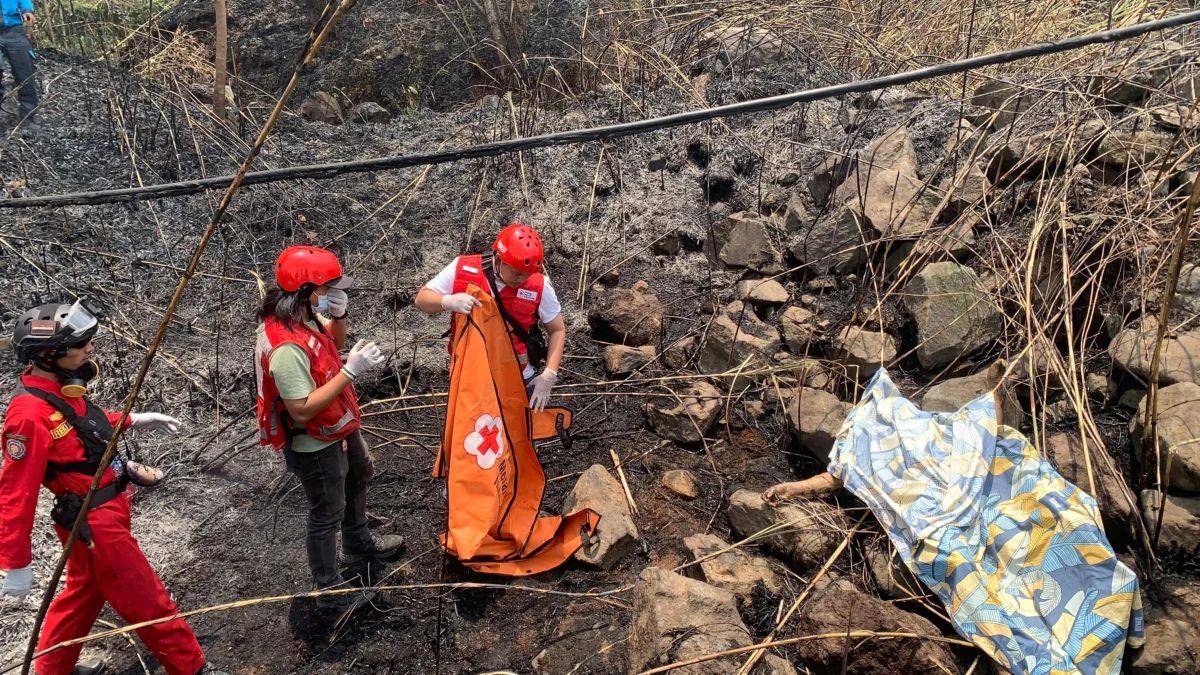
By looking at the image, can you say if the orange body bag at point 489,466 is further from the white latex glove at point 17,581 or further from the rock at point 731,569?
the white latex glove at point 17,581

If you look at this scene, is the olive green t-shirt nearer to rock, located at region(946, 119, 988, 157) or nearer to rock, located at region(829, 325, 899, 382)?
rock, located at region(829, 325, 899, 382)

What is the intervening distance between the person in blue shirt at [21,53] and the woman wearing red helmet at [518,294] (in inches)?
186

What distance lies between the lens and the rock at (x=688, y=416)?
13.7ft

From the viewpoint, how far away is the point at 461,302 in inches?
133

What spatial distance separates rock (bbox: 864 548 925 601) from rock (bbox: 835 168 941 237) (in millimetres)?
1988

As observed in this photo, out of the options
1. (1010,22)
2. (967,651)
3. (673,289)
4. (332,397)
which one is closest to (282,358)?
(332,397)

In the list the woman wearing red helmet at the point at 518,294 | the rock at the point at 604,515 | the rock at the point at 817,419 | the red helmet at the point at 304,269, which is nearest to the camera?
the red helmet at the point at 304,269

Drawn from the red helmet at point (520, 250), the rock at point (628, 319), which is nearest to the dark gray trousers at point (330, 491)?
the red helmet at point (520, 250)

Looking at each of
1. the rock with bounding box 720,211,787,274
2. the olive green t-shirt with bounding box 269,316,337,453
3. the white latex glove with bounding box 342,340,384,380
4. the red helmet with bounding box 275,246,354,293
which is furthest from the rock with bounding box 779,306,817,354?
the olive green t-shirt with bounding box 269,316,337,453

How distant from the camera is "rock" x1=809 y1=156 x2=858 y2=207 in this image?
17.2 ft

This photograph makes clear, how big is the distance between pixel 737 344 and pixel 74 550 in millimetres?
3268

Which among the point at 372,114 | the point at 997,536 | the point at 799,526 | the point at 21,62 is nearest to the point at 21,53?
the point at 21,62

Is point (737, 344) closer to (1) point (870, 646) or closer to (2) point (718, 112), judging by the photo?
(2) point (718, 112)

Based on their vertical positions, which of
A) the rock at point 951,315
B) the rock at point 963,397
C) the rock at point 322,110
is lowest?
the rock at point 963,397
